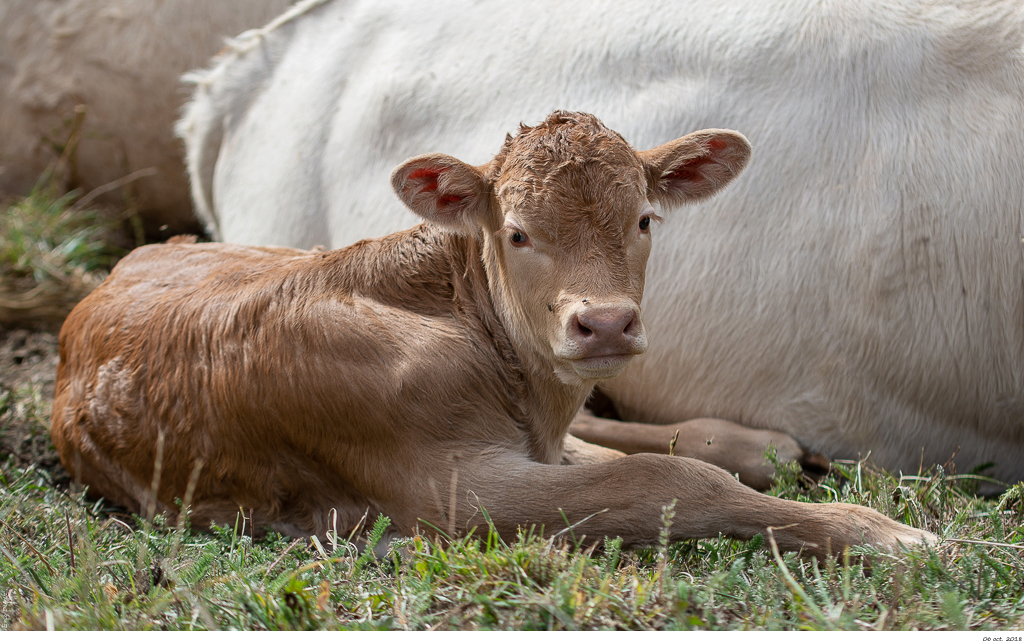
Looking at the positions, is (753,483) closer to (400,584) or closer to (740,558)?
(740,558)

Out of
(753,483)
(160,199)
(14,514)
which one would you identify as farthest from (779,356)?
(160,199)

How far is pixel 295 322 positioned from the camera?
3.03 m

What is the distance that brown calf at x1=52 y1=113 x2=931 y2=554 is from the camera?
8.55 ft

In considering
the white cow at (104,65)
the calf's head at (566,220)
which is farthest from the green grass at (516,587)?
the white cow at (104,65)

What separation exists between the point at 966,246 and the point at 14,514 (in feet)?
11.3

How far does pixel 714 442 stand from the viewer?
3604 millimetres

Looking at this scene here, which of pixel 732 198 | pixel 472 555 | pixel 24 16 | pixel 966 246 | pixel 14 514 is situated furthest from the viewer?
pixel 24 16

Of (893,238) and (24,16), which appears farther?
(24,16)

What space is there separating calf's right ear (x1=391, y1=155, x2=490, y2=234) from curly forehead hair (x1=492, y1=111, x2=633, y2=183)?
0.10m

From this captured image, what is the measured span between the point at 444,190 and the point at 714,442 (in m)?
1.49

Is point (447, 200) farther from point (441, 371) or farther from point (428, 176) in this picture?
point (441, 371)

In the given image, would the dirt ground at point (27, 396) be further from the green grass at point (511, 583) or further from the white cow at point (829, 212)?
the white cow at point (829, 212)

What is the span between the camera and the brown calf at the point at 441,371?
2605 mm

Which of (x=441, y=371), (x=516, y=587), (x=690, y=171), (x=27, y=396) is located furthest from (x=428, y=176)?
(x=27, y=396)
